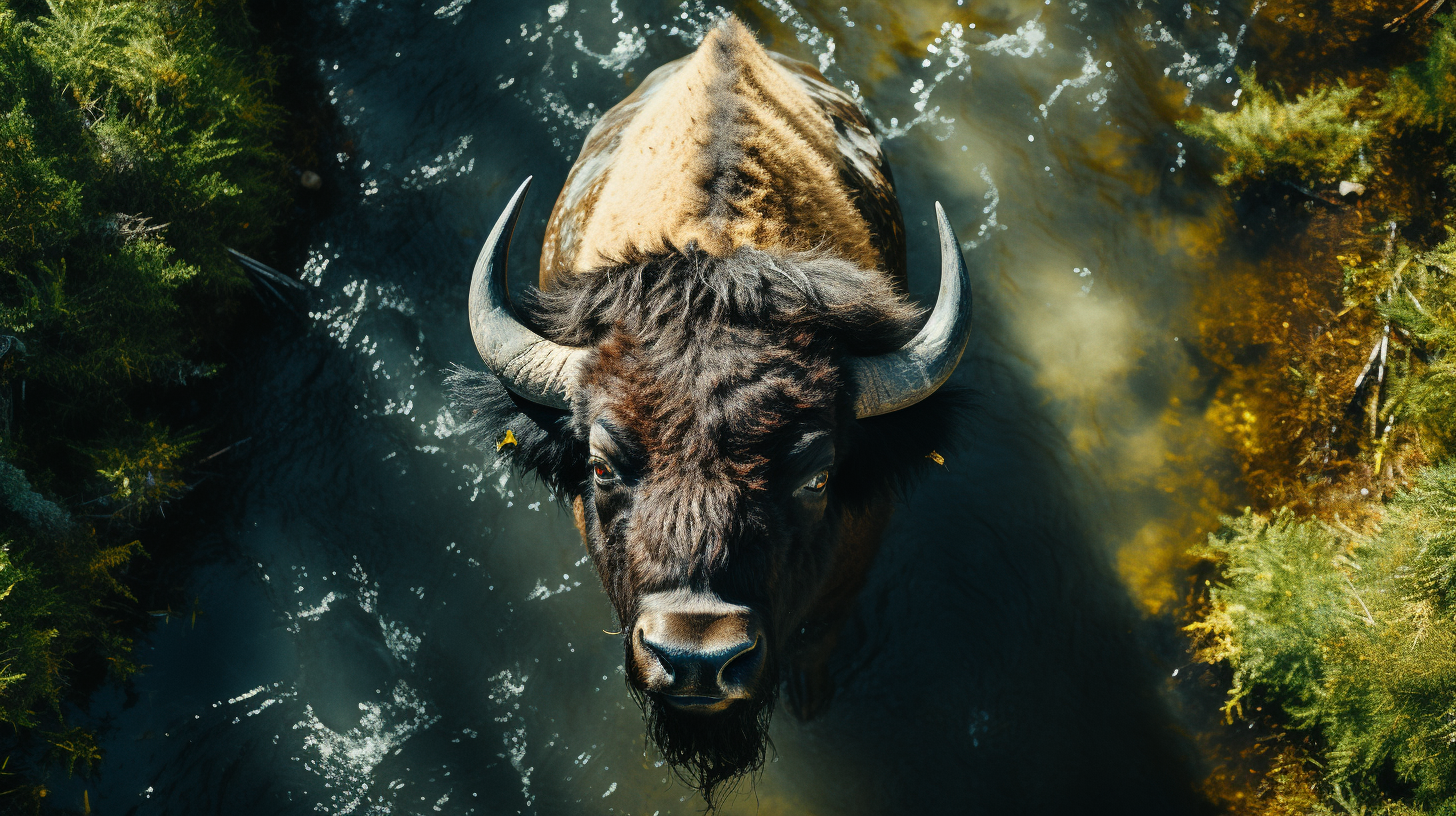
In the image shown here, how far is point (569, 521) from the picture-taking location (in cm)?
600

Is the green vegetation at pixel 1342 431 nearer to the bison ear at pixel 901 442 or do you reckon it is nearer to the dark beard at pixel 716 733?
the bison ear at pixel 901 442

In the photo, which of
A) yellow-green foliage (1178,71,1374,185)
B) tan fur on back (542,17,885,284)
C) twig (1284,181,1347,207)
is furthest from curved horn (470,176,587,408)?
twig (1284,181,1347,207)

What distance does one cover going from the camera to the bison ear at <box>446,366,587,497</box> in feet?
12.4

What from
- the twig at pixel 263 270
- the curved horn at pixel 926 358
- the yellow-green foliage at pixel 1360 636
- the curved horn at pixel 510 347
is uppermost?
the twig at pixel 263 270

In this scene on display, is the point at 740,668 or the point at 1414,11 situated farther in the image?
the point at 1414,11

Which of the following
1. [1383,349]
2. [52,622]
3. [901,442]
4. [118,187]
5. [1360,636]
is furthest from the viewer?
[1383,349]

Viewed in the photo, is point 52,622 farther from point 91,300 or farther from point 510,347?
point 510,347

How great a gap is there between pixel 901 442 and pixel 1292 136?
5.33 m

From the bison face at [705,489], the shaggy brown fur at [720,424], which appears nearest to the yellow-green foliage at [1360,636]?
the shaggy brown fur at [720,424]

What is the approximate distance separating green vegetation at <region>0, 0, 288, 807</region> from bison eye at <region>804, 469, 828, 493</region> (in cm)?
503

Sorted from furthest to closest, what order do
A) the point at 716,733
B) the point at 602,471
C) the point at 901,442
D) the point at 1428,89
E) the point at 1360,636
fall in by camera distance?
the point at 1428,89, the point at 1360,636, the point at 901,442, the point at 716,733, the point at 602,471

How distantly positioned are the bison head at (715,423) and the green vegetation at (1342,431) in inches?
139

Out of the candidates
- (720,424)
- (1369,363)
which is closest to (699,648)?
(720,424)

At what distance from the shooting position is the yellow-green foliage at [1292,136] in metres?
6.26
